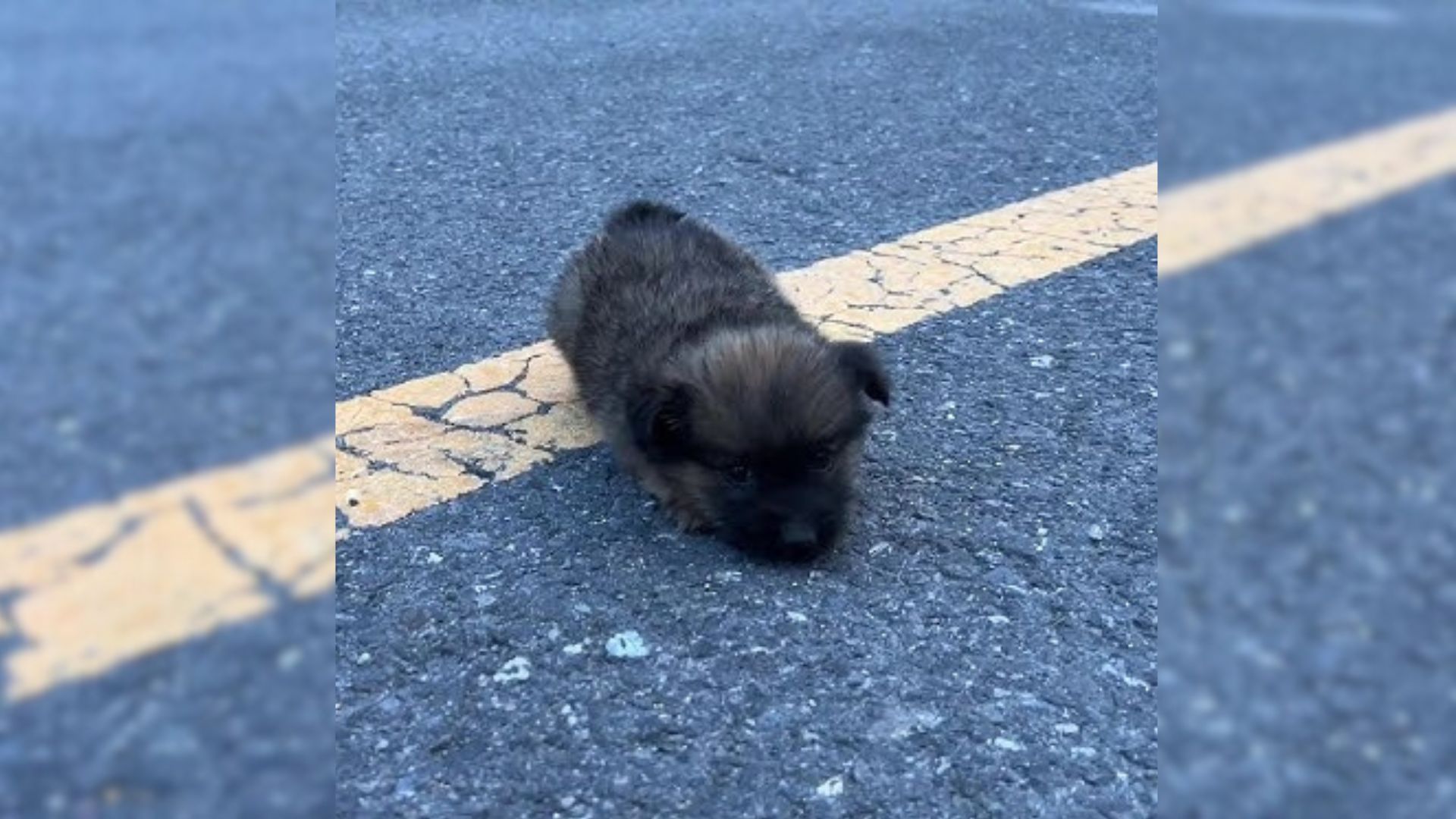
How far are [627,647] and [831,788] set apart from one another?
0.56 meters

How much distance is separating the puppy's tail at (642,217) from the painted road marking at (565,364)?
1.34 ft

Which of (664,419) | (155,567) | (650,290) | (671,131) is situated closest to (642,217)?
(650,290)

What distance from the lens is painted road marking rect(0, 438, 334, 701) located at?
1200mm

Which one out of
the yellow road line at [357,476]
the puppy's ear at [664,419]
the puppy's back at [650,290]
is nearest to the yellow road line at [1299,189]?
the yellow road line at [357,476]

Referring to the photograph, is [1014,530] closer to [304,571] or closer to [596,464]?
[596,464]

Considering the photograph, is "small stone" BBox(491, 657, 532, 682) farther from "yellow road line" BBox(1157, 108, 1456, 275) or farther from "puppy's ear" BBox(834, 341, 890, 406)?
"yellow road line" BBox(1157, 108, 1456, 275)

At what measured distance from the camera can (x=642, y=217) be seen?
14.3 feet

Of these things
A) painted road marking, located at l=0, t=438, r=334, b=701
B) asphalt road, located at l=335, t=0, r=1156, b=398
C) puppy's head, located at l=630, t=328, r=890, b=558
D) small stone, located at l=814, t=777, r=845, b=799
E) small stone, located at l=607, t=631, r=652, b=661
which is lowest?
asphalt road, located at l=335, t=0, r=1156, b=398

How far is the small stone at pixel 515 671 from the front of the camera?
2.79 m

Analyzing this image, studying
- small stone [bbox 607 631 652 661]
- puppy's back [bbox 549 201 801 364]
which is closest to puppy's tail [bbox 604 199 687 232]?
puppy's back [bbox 549 201 801 364]

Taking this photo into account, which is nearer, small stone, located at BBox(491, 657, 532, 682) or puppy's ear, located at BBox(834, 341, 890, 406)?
small stone, located at BBox(491, 657, 532, 682)

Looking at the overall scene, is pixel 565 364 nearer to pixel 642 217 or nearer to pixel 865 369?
pixel 642 217

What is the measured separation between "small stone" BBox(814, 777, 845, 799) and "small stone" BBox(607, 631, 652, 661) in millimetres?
503

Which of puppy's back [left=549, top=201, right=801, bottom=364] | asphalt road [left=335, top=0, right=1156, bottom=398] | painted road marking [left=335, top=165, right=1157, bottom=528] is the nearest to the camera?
painted road marking [left=335, top=165, right=1157, bottom=528]
